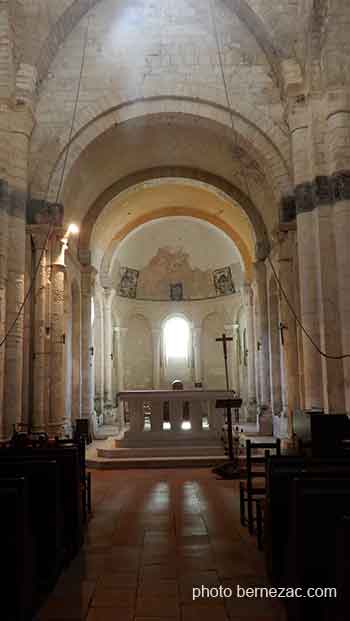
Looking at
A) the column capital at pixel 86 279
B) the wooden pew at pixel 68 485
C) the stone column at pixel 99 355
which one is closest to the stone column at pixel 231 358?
the stone column at pixel 99 355

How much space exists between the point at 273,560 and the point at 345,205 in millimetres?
7743

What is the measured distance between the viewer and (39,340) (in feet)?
40.0

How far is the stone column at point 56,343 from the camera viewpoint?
491 inches

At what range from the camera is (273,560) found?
171 inches

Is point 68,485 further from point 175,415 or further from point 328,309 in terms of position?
point 175,415

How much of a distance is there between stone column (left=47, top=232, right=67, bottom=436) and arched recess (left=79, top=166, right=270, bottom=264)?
399 centimetres

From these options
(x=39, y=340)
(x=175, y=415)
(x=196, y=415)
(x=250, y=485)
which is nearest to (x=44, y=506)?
(x=250, y=485)

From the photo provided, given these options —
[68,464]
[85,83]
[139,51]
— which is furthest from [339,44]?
[68,464]

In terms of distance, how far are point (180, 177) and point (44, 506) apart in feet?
48.9

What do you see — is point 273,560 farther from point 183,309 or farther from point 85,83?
point 183,309

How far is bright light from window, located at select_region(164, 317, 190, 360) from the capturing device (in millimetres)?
25156

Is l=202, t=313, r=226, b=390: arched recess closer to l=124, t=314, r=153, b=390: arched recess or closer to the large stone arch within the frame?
l=124, t=314, r=153, b=390: arched recess

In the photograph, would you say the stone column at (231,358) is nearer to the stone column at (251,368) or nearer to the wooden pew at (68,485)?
the stone column at (251,368)

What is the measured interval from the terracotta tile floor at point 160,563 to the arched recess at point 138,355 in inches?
636
